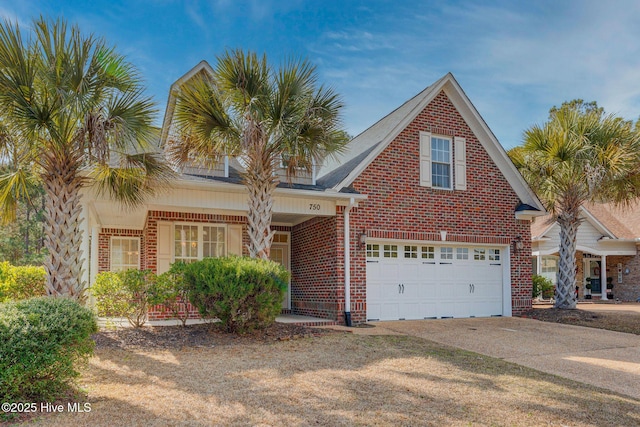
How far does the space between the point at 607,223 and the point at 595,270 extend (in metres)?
2.54

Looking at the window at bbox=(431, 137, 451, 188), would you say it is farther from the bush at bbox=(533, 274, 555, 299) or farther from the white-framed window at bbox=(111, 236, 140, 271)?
the bush at bbox=(533, 274, 555, 299)

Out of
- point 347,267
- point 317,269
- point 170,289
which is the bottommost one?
point 170,289

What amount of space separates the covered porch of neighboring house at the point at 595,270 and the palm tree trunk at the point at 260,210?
1766 centimetres

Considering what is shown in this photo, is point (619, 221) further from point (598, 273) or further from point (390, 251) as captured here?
point (390, 251)

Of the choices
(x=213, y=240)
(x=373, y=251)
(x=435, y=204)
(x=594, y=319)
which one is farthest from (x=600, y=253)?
(x=213, y=240)

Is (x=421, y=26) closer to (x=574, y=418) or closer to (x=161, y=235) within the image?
(x=161, y=235)

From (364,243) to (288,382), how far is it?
6.92 metres

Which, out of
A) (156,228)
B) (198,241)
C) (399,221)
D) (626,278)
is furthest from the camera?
(626,278)

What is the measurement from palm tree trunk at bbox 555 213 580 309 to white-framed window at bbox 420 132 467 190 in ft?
11.7

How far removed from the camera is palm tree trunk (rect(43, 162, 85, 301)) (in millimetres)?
8734

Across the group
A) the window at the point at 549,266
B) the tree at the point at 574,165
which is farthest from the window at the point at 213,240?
the window at the point at 549,266

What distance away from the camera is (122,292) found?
398 inches

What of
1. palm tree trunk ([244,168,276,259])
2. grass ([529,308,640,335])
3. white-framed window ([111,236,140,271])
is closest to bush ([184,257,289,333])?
palm tree trunk ([244,168,276,259])

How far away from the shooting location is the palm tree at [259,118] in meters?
10.4
